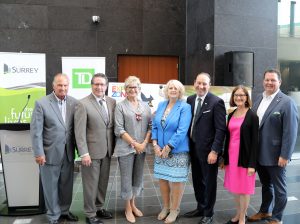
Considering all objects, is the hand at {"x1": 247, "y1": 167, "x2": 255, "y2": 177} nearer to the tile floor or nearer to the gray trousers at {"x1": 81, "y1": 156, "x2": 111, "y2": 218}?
the tile floor

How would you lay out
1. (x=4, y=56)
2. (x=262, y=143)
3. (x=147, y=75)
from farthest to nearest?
(x=147, y=75) < (x=4, y=56) < (x=262, y=143)

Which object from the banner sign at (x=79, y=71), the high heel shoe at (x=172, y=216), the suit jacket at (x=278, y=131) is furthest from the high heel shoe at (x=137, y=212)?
the banner sign at (x=79, y=71)

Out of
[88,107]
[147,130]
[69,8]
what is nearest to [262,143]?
[147,130]

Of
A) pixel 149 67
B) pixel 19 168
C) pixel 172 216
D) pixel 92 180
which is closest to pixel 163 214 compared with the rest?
pixel 172 216

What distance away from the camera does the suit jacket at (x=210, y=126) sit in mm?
2857

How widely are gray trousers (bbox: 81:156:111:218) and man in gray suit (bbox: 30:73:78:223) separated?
220 millimetres

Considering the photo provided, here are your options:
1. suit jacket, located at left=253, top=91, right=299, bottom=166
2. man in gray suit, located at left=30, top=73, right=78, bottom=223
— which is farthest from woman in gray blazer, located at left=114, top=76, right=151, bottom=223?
suit jacket, located at left=253, top=91, right=299, bottom=166

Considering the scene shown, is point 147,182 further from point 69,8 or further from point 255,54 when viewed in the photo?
point 69,8

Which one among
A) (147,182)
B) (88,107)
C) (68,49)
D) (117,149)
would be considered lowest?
(147,182)

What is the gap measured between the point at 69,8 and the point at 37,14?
68cm

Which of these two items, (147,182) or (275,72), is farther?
(147,182)

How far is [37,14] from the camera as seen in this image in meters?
6.43

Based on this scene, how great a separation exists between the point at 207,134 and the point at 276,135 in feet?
2.07

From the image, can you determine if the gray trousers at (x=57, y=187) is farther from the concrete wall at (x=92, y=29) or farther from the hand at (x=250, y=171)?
the concrete wall at (x=92, y=29)
